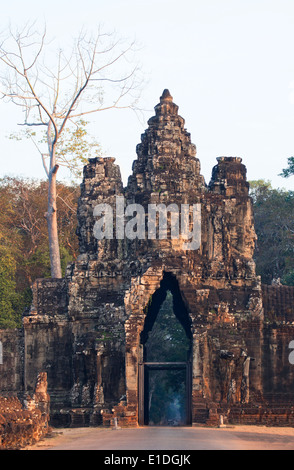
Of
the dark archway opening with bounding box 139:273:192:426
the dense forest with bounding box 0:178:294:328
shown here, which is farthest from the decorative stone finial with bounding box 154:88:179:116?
the dense forest with bounding box 0:178:294:328

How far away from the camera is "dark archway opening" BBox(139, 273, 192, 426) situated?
42344mm

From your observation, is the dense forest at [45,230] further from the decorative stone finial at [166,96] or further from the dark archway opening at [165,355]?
the decorative stone finial at [166,96]

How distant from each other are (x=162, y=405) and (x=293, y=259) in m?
14.8

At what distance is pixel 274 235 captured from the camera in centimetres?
6331

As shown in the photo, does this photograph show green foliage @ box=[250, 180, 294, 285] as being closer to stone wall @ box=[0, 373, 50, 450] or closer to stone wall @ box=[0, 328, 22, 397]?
stone wall @ box=[0, 328, 22, 397]

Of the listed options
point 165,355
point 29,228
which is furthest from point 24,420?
point 29,228

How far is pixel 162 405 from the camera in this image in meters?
68.4

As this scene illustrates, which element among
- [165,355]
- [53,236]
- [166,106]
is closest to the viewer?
[166,106]

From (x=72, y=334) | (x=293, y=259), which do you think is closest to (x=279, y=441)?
(x=72, y=334)

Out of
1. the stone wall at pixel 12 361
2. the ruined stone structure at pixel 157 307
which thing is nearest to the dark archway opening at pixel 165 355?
the ruined stone structure at pixel 157 307

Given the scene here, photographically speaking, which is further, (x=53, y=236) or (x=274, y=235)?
(x=274, y=235)

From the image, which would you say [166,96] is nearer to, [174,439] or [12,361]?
[12,361]

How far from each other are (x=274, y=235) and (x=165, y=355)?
9986 mm

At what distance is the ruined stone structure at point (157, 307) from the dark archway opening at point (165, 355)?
0.18 m
